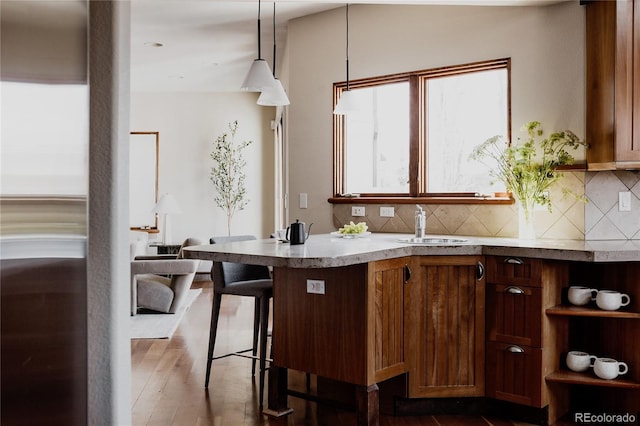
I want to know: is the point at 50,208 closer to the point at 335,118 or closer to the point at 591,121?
the point at 591,121

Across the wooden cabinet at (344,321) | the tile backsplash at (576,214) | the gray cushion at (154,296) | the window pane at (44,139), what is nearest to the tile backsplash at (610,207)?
the tile backsplash at (576,214)

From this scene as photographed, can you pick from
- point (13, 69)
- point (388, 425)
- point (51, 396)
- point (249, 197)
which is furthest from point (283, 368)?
point (249, 197)

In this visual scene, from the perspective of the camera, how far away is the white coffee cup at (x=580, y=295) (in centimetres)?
315

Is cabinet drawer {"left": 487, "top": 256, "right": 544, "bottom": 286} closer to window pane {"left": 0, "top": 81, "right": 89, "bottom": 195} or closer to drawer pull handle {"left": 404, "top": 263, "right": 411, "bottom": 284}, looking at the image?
drawer pull handle {"left": 404, "top": 263, "right": 411, "bottom": 284}

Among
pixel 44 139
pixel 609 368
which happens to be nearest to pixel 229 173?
pixel 609 368

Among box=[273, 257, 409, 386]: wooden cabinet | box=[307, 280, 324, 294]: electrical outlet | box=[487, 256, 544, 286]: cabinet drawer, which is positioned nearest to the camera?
box=[273, 257, 409, 386]: wooden cabinet

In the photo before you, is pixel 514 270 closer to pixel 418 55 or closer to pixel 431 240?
pixel 431 240

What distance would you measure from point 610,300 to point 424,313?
0.95 m

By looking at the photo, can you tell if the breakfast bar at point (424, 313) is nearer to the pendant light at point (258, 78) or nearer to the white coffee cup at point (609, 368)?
the white coffee cup at point (609, 368)

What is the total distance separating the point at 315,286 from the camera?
9.77 ft

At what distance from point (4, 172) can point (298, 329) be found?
2.09m

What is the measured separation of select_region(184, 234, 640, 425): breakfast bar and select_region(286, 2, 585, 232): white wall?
101 centimetres

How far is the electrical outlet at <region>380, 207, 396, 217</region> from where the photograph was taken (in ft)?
14.3

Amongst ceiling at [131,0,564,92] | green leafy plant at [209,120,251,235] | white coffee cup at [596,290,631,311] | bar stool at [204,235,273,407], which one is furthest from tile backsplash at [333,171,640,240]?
green leafy plant at [209,120,251,235]
